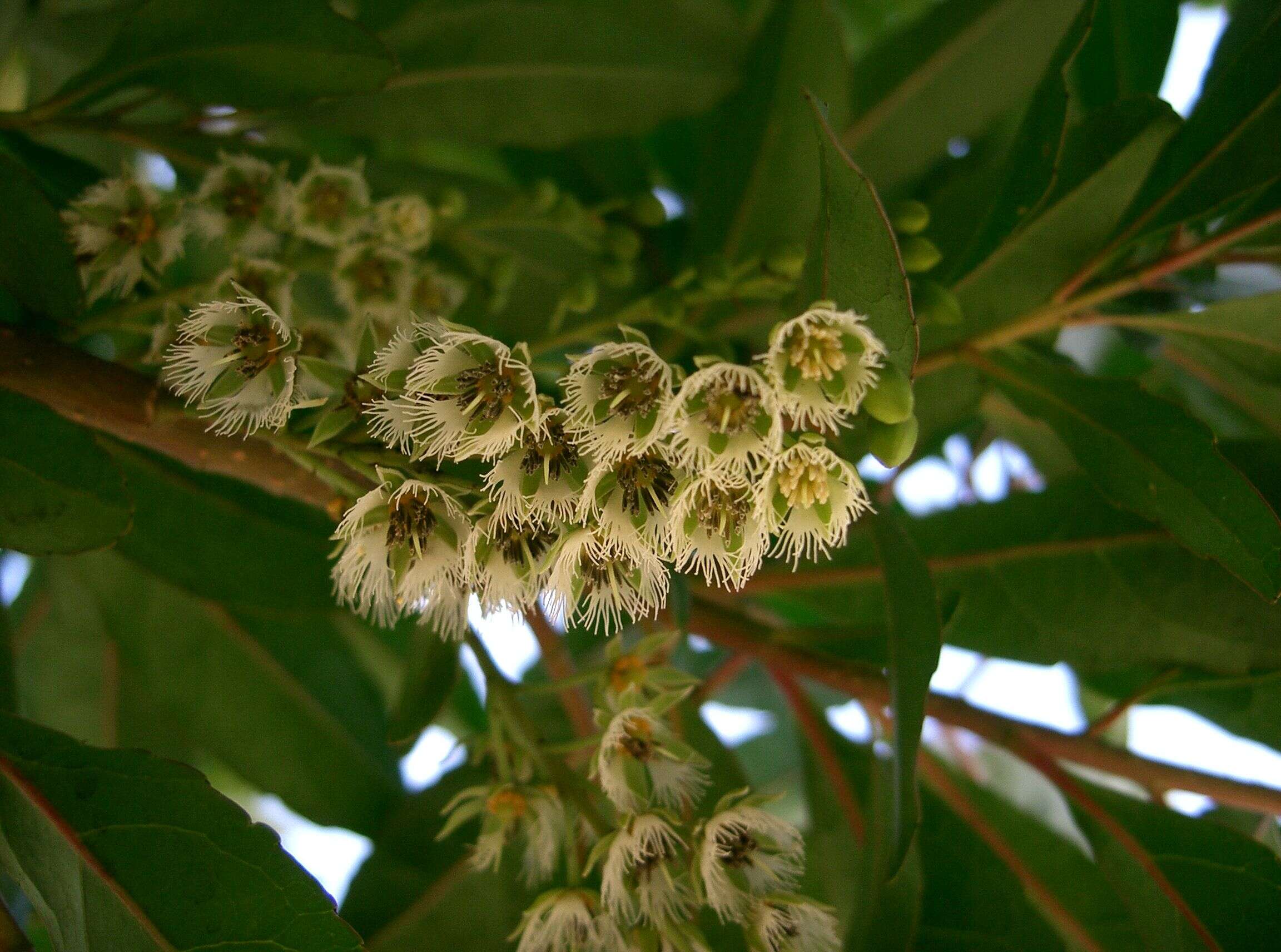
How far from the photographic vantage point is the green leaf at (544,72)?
190 centimetres

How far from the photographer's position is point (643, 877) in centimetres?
121

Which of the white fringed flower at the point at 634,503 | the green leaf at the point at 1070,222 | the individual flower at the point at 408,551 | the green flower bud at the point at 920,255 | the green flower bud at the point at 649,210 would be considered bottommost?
the individual flower at the point at 408,551

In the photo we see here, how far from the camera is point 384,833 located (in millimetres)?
1830

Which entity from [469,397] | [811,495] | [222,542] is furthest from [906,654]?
[222,542]

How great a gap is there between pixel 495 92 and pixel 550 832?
138cm

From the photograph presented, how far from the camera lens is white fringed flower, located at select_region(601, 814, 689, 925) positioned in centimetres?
118

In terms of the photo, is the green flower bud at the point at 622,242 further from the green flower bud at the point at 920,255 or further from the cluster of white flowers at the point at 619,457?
the cluster of white flowers at the point at 619,457

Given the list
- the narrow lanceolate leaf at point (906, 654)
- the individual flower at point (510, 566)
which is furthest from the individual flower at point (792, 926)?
the individual flower at point (510, 566)

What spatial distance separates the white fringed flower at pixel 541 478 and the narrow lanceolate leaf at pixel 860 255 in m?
0.32

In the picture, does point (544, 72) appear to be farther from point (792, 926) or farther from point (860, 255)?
point (792, 926)

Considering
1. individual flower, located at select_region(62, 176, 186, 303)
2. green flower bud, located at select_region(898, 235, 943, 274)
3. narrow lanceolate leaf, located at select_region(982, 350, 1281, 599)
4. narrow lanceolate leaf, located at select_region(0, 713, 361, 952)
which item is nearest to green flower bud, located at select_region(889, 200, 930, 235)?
green flower bud, located at select_region(898, 235, 943, 274)

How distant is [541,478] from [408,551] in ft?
0.67

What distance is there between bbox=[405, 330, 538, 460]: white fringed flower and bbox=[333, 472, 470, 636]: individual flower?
0.07 meters

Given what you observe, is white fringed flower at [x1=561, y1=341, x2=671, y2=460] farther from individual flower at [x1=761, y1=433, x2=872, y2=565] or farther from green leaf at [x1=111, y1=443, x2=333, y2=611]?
green leaf at [x1=111, y1=443, x2=333, y2=611]
